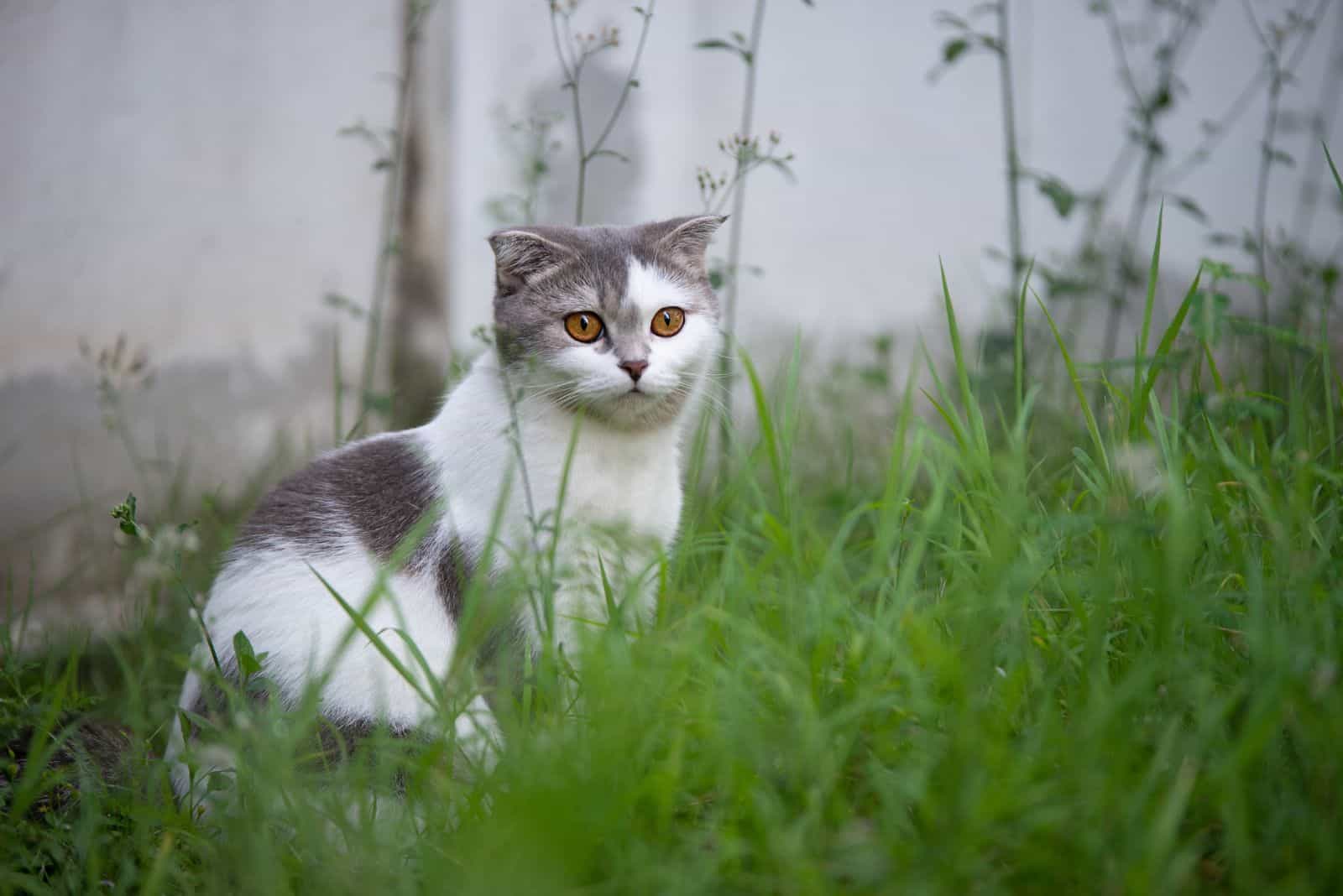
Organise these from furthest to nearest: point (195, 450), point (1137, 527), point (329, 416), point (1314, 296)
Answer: point (329, 416)
point (195, 450)
point (1314, 296)
point (1137, 527)

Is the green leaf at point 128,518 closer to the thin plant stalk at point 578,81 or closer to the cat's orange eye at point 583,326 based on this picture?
the cat's orange eye at point 583,326

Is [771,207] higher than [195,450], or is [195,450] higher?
[771,207]

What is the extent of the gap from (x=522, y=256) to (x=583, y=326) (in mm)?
216

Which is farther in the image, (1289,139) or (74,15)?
(1289,139)

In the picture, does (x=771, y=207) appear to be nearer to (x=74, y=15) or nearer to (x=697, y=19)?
(x=697, y=19)

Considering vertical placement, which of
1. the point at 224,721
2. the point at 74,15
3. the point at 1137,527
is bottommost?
the point at 224,721

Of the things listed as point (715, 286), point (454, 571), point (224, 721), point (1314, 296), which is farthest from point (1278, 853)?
point (1314, 296)

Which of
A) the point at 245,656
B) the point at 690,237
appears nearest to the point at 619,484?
the point at 690,237

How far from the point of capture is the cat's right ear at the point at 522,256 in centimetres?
196

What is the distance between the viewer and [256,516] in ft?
6.47

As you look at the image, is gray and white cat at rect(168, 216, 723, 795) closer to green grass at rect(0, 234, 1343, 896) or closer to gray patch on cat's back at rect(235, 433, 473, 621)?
gray patch on cat's back at rect(235, 433, 473, 621)

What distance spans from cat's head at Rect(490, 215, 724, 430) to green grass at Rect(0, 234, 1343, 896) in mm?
285

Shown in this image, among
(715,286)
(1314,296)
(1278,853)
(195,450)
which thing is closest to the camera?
(1278,853)

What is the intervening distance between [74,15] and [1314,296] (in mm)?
4157
